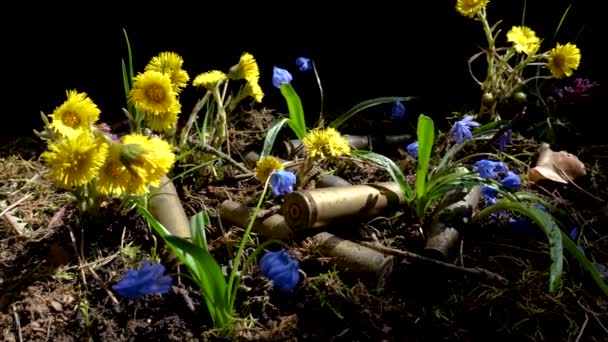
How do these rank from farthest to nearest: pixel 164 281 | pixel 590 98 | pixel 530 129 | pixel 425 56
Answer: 1. pixel 425 56
2. pixel 590 98
3. pixel 530 129
4. pixel 164 281

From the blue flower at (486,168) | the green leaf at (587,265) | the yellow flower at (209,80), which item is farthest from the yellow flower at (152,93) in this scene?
the green leaf at (587,265)

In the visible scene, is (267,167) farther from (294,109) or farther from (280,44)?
(280,44)

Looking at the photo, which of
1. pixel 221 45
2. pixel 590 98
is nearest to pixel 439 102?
pixel 590 98

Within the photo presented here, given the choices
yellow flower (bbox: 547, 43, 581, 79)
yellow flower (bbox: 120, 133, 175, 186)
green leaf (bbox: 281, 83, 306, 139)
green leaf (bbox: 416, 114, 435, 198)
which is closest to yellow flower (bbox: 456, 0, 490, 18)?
yellow flower (bbox: 547, 43, 581, 79)

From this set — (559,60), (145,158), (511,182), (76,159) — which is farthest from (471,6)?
(76,159)

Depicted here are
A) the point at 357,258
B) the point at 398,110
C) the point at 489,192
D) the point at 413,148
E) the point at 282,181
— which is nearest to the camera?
the point at 357,258

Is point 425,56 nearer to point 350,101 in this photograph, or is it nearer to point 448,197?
point 350,101

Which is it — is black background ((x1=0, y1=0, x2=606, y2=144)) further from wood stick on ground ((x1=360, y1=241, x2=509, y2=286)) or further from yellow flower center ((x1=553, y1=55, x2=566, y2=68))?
wood stick on ground ((x1=360, y1=241, x2=509, y2=286))
